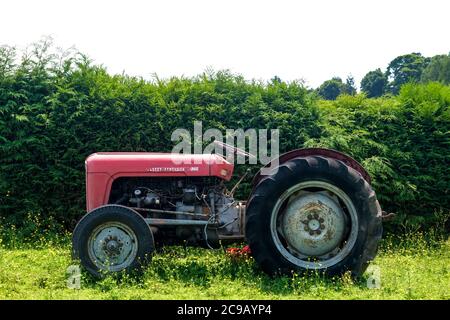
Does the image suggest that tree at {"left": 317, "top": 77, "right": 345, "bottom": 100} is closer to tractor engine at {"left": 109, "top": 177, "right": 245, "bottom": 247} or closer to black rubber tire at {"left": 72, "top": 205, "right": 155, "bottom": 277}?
tractor engine at {"left": 109, "top": 177, "right": 245, "bottom": 247}

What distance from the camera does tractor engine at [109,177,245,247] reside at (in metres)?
6.25

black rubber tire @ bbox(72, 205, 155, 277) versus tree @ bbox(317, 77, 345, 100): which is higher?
tree @ bbox(317, 77, 345, 100)

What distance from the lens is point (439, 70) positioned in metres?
42.3

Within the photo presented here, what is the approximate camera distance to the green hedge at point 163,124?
8.58m

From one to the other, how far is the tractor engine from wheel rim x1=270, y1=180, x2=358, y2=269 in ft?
2.06

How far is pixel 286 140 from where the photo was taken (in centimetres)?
878

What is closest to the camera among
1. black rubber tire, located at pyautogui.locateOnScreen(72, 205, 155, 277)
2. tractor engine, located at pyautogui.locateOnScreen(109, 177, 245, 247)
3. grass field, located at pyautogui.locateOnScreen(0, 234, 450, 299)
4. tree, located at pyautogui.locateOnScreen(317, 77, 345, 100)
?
grass field, located at pyautogui.locateOnScreen(0, 234, 450, 299)

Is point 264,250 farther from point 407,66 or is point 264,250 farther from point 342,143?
point 407,66

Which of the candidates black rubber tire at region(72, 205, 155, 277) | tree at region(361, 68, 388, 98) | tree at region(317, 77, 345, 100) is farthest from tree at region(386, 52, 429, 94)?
black rubber tire at region(72, 205, 155, 277)

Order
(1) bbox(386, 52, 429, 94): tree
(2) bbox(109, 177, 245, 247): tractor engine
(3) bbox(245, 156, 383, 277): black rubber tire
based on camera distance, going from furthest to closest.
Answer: (1) bbox(386, 52, 429, 94): tree
(2) bbox(109, 177, 245, 247): tractor engine
(3) bbox(245, 156, 383, 277): black rubber tire

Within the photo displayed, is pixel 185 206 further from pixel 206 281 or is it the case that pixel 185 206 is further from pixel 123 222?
pixel 206 281

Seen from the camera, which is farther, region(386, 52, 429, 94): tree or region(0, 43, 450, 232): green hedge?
region(386, 52, 429, 94): tree
